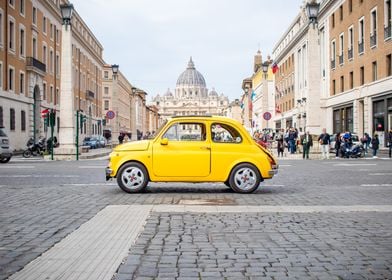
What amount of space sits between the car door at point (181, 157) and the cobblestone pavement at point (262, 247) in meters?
2.87

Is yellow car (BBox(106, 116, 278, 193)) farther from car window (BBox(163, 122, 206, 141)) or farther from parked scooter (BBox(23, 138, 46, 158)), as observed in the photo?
parked scooter (BBox(23, 138, 46, 158))

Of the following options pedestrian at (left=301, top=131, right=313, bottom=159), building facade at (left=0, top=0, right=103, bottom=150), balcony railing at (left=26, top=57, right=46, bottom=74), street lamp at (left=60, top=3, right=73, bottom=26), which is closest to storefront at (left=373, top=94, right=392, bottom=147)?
pedestrian at (left=301, top=131, right=313, bottom=159)

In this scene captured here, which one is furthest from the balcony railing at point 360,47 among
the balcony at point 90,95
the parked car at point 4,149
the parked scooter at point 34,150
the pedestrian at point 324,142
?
the balcony at point 90,95

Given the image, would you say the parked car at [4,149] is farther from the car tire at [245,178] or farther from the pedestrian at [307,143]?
the car tire at [245,178]

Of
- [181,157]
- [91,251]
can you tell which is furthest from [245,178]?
[91,251]

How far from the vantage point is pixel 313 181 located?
13547 mm

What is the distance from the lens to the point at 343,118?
41250mm

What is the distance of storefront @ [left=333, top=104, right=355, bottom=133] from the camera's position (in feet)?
129

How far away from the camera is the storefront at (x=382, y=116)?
3175cm

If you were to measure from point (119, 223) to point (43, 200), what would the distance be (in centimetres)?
310

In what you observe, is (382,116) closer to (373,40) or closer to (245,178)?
(373,40)

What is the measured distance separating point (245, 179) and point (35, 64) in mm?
35475

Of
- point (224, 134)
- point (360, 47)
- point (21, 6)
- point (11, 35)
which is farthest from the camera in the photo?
point (21, 6)

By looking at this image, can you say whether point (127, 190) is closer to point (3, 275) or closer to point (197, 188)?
point (197, 188)
